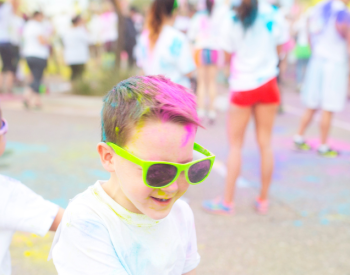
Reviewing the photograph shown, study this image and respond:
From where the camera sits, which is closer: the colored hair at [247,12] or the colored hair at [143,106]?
the colored hair at [143,106]

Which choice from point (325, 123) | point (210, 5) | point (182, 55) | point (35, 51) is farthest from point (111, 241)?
point (35, 51)

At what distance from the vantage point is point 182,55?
11.4 feet

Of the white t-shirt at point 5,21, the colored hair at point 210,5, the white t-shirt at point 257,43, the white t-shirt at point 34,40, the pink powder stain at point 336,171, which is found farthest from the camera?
the white t-shirt at point 5,21

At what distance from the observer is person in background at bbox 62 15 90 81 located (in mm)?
8344

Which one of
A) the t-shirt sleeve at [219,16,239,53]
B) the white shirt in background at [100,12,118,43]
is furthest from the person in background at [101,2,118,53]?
the t-shirt sleeve at [219,16,239,53]

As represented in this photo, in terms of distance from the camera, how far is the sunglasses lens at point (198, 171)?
1215 mm

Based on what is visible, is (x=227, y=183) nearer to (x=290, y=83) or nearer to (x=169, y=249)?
(x=169, y=249)

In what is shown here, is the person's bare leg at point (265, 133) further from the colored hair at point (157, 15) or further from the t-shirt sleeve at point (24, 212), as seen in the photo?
the t-shirt sleeve at point (24, 212)

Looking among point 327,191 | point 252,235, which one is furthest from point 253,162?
point 252,235

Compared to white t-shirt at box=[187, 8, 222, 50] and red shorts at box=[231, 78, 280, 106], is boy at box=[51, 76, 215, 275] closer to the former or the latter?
red shorts at box=[231, 78, 280, 106]

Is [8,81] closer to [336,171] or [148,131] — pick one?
[336,171]

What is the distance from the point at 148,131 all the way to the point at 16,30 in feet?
28.8

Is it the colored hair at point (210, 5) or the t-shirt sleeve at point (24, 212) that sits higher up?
the colored hair at point (210, 5)

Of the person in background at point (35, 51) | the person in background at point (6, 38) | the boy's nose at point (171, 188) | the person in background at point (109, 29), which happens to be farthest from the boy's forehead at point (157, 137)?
the person in background at point (109, 29)
